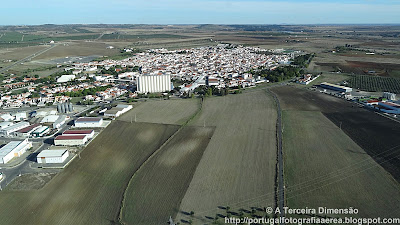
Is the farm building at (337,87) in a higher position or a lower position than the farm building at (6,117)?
higher

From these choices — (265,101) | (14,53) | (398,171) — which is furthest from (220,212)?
(14,53)

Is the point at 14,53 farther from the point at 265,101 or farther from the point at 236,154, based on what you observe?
the point at 236,154

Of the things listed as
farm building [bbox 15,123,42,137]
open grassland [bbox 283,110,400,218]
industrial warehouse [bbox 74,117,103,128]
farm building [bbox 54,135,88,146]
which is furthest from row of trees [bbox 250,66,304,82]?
farm building [bbox 15,123,42,137]

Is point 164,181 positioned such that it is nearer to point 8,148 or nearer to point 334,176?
point 334,176

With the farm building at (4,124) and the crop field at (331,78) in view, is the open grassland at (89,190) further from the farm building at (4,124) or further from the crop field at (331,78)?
the crop field at (331,78)

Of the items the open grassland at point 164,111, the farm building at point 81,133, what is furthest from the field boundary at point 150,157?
the farm building at point 81,133

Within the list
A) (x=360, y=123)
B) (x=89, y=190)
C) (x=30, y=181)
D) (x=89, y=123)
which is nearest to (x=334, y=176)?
(x=360, y=123)
